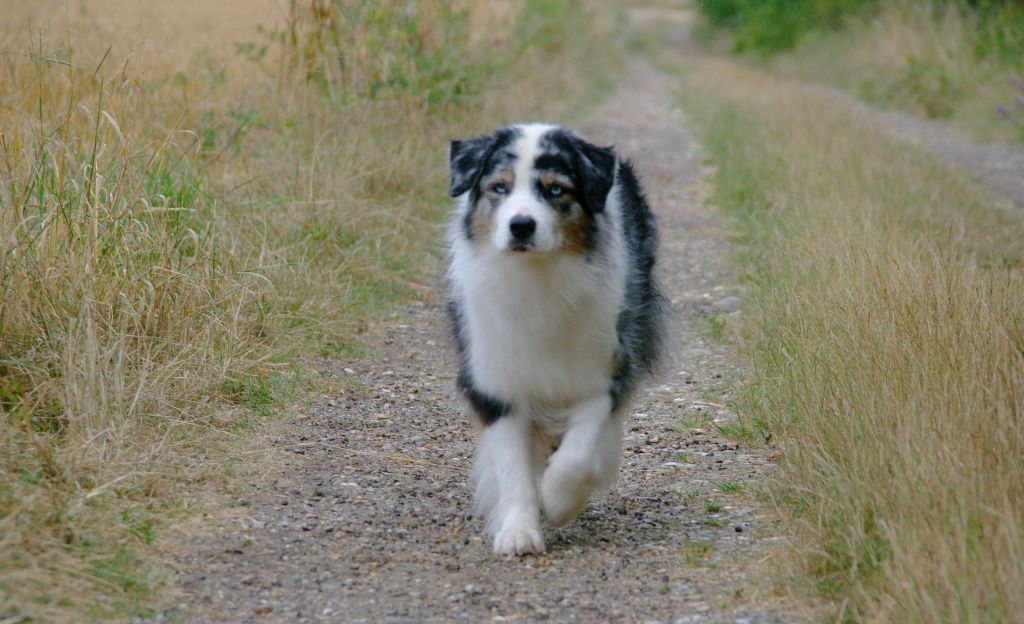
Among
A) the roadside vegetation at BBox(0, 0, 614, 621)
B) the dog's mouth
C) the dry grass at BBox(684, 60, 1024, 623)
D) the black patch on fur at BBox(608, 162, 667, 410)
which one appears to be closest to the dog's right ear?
the dog's mouth

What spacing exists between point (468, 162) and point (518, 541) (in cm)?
129

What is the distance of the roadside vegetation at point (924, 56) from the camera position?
15789 millimetres

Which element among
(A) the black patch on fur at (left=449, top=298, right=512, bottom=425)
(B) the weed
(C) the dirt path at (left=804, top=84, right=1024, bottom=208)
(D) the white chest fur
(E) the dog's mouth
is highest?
(E) the dog's mouth

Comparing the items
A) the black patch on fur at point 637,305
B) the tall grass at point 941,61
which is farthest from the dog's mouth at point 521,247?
the tall grass at point 941,61

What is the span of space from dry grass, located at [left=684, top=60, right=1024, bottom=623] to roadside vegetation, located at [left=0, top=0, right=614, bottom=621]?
1.96m

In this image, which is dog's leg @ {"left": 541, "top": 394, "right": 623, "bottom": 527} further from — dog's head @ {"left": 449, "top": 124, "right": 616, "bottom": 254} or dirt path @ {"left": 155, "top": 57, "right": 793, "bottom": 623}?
dog's head @ {"left": 449, "top": 124, "right": 616, "bottom": 254}

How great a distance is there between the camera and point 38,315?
4.32 meters

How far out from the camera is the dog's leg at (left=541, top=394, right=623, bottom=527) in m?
3.80

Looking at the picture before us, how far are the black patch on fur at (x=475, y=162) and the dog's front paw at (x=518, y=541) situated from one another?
101 cm

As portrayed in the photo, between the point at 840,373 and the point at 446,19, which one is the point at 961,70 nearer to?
the point at 446,19

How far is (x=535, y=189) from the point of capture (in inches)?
151

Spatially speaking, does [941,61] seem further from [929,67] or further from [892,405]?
[892,405]

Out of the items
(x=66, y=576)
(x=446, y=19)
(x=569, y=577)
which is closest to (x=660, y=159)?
(x=446, y=19)

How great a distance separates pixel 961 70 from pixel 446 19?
1014 centimetres
